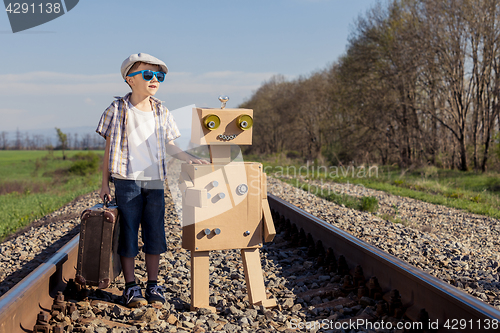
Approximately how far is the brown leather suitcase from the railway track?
0.96ft

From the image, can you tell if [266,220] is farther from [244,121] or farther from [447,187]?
[447,187]

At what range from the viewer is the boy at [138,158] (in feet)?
10.1

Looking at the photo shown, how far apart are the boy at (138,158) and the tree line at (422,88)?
16593 millimetres

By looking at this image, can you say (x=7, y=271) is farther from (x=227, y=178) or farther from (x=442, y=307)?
(x=442, y=307)

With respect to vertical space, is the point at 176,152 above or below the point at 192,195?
above

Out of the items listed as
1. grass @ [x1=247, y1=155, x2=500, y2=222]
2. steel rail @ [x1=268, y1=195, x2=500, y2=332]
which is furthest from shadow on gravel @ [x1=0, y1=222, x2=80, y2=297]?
grass @ [x1=247, y1=155, x2=500, y2=222]

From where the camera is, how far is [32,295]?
2715 millimetres

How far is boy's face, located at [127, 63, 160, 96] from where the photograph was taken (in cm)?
310

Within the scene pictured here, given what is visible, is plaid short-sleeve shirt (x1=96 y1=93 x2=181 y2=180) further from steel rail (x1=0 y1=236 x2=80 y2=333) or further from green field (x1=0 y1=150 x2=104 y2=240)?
green field (x1=0 y1=150 x2=104 y2=240)

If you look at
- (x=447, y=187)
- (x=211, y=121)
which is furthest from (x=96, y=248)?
(x=447, y=187)

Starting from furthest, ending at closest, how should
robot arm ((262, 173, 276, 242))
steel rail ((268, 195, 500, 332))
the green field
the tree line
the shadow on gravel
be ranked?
the tree line < the green field < the shadow on gravel < robot arm ((262, 173, 276, 242)) < steel rail ((268, 195, 500, 332))

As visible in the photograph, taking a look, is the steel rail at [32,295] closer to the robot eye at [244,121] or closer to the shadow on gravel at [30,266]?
the shadow on gravel at [30,266]

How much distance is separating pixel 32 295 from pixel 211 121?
1681 millimetres

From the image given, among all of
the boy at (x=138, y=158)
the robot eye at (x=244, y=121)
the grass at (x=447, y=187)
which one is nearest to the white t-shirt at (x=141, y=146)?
the boy at (x=138, y=158)
